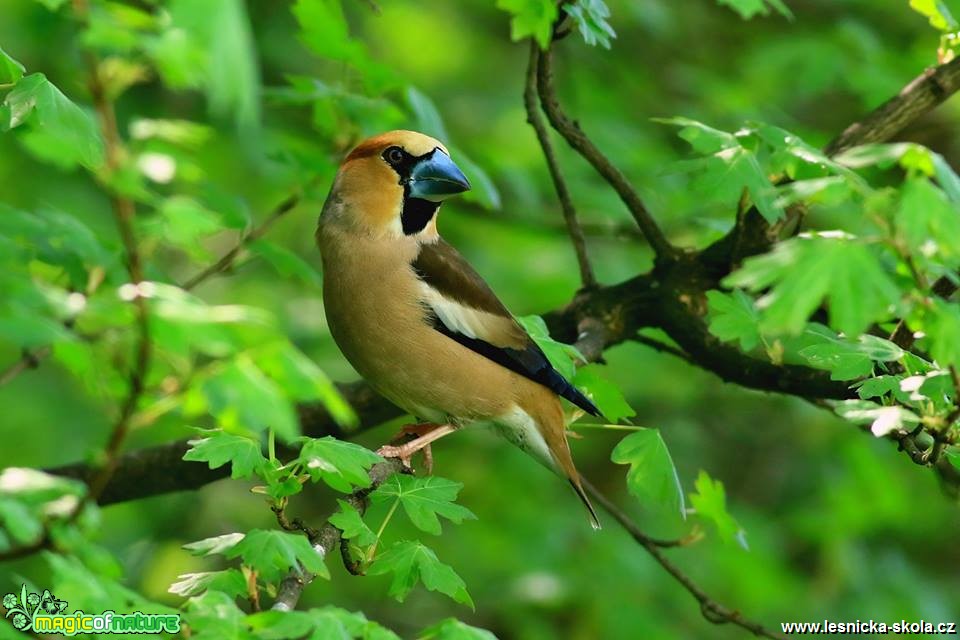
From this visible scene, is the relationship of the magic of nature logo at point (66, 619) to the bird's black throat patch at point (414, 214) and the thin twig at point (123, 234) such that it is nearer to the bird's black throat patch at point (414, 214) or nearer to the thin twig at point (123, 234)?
the thin twig at point (123, 234)

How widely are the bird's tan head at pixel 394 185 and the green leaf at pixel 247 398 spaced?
9.78 ft

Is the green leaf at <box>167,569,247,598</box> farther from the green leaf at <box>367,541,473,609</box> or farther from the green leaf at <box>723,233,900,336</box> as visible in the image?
the green leaf at <box>723,233,900,336</box>

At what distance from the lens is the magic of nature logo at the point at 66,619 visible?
97.1 inches

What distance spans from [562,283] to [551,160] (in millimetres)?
3189

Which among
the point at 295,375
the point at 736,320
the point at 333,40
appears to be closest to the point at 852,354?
the point at 736,320

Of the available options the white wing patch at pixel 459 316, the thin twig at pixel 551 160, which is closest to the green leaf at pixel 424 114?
the thin twig at pixel 551 160

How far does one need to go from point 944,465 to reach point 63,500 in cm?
331

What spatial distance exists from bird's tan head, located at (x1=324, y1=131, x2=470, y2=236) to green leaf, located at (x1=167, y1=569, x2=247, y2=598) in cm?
231

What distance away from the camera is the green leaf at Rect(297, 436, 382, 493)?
3145mm

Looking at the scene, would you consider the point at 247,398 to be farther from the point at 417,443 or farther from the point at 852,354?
the point at 417,443

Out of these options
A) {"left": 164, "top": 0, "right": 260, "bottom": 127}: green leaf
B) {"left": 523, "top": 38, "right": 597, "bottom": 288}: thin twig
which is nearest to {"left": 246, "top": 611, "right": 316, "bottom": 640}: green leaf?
{"left": 164, "top": 0, "right": 260, "bottom": 127}: green leaf

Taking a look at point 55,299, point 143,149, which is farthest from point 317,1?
point 55,299

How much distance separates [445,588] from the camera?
321 centimetres

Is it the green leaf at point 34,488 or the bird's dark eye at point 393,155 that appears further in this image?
the bird's dark eye at point 393,155
